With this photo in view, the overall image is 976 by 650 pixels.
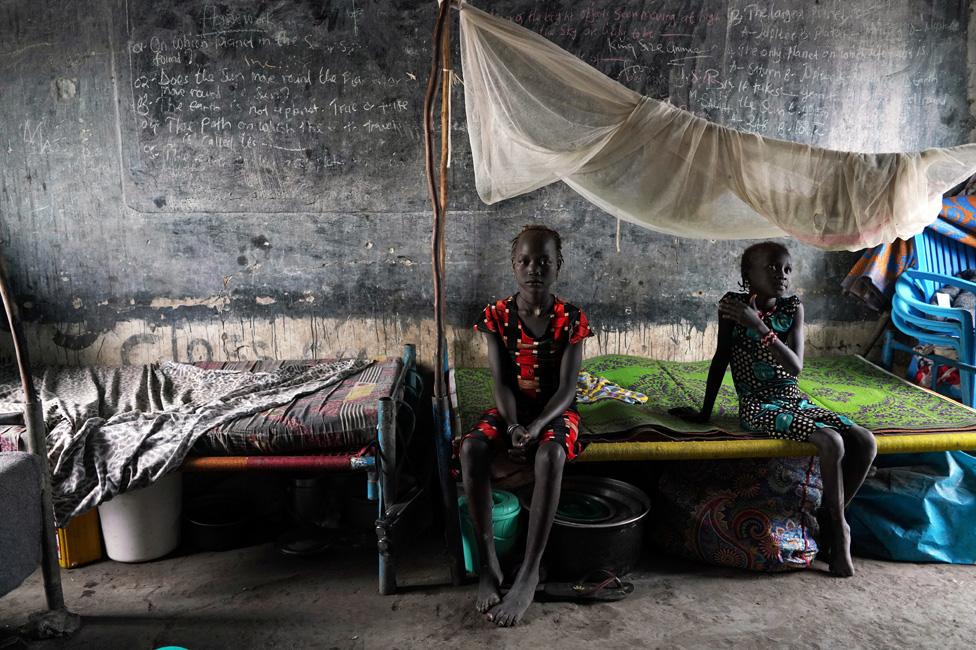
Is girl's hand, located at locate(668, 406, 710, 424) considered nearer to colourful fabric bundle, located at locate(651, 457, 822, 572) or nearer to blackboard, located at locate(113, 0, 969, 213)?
colourful fabric bundle, located at locate(651, 457, 822, 572)

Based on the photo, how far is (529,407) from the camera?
8.93 feet

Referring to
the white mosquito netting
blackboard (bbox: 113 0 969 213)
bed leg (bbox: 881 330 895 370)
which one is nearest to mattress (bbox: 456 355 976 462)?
bed leg (bbox: 881 330 895 370)

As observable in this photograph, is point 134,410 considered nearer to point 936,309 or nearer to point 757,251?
point 757,251

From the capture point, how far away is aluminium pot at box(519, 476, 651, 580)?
8.31ft

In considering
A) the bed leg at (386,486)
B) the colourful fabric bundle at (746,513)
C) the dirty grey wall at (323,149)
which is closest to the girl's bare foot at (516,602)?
the bed leg at (386,486)

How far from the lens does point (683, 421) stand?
9.36 ft

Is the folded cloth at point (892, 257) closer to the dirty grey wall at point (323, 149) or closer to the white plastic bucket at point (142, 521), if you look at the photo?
the dirty grey wall at point (323, 149)

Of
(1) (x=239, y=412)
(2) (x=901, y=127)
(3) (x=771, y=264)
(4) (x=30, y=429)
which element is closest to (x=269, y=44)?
(1) (x=239, y=412)

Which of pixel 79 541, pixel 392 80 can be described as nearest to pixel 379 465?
pixel 79 541

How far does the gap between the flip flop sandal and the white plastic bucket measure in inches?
61.8

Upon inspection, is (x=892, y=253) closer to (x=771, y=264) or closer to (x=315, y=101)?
(x=771, y=264)

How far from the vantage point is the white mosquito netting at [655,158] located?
2.45 meters

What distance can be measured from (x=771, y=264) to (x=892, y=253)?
1.45 metres

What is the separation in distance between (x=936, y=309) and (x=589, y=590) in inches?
90.4
